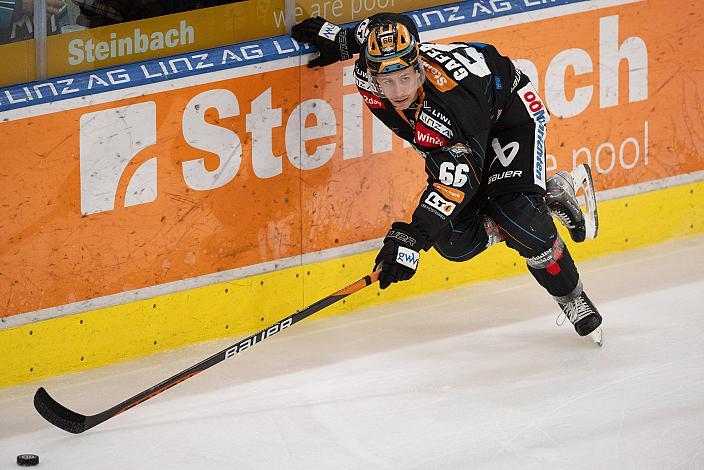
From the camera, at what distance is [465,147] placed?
4336 mm

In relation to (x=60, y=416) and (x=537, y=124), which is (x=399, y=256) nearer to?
(x=537, y=124)

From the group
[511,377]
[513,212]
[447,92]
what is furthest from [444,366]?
[447,92]

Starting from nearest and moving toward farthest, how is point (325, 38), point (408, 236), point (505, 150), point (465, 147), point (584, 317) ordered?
point (408, 236)
point (465, 147)
point (505, 150)
point (584, 317)
point (325, 38)

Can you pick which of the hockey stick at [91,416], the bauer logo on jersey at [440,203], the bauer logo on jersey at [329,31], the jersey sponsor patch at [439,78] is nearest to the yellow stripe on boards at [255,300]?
the hockey stick at [91,416]

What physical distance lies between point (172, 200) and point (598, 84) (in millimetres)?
2004

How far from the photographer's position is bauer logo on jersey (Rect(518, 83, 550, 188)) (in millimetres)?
4613

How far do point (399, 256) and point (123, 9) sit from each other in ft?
4.67

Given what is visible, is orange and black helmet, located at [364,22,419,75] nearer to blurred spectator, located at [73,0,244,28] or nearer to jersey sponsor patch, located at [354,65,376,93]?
jersey sponsor patch, located at [354,65,376,93]

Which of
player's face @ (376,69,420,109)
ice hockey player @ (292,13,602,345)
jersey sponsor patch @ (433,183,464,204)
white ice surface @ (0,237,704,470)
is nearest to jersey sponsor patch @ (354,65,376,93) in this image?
ice hockey player @ (292,13,602,345)

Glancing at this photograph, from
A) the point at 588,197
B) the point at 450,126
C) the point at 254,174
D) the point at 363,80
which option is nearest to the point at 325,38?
the point at 363,80

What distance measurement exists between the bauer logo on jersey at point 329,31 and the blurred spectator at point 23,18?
0.95 m

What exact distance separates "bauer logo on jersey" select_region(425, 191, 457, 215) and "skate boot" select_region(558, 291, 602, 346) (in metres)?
0.76

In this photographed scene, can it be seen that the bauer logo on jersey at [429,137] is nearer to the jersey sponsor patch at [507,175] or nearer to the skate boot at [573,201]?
the jersey sponsor patch at [507,175]

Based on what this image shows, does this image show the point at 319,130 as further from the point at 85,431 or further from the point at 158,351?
the point at 85,431
